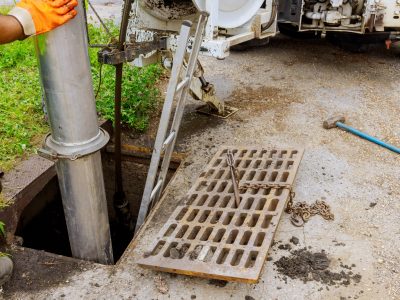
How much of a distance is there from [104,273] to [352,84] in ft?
13.0

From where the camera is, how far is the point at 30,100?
15.1ft

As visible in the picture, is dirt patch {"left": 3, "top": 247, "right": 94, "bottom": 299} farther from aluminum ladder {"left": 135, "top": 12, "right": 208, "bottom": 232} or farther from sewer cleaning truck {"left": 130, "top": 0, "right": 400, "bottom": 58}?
sewer cleaning truck {"left": 130, "top": 0, "right": 400, "bottom": 58}

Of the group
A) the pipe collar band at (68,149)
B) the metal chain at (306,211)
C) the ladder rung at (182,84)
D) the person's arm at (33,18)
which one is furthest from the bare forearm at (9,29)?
the metal chain at (306,211)

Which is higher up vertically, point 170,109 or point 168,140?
point 170,109

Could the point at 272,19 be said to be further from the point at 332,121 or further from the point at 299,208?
the point at 299,208

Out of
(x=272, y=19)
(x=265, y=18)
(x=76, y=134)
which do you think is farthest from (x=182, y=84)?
(x=272, y=19)

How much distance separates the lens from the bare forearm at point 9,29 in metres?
2.21

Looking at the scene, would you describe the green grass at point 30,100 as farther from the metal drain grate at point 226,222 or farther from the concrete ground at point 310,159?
the metal drain grate at point 226,222

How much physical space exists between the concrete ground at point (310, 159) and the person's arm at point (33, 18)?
1.48m

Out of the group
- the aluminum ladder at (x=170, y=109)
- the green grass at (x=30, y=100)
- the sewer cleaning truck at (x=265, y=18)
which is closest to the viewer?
the aluminum ladder at (x=170, y=109)

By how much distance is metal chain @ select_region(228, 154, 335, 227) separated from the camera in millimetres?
3141

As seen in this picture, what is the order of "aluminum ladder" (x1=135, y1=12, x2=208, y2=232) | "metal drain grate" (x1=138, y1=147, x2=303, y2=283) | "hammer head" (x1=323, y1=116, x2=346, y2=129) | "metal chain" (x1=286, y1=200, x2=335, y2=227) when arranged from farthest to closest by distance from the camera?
1. "hammer head" (x1=323, y1=116, x2=346, y2=129)
2. "aluminum ladder" (x1=135, y1=12, x2=208, y2=232)
3. "metal chain" (x1=286, y1=200, x2=335, y2=227)
4. "metal drain grate" (x1=138, y1=147, x2=303, y2=283)

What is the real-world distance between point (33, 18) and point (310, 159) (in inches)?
101

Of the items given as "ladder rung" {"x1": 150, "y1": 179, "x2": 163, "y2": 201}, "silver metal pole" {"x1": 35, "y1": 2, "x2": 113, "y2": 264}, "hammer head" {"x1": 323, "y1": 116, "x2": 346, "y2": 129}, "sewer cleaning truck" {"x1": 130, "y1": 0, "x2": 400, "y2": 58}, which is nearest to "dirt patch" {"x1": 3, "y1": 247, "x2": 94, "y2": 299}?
"silver metal pole" {"x1": 35, "y1": 2, "x2": 113, "y2": 264}
